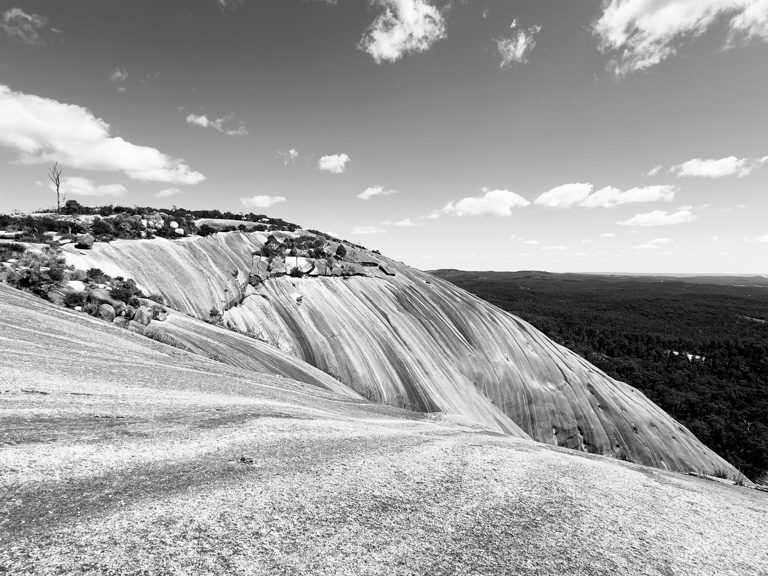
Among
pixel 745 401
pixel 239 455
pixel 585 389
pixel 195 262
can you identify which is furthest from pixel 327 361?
pixel 745 401

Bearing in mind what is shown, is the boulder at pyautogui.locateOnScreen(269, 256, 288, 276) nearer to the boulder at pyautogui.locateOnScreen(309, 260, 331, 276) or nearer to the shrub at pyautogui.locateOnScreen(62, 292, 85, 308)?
the boulder at pyautogui.locateOnScreen(309, 260, 331, 276)

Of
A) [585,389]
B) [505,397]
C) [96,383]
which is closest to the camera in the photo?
[96,383]

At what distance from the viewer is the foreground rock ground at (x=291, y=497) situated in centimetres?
341

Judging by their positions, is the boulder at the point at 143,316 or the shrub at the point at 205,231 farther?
the shrub at the point at 205,231

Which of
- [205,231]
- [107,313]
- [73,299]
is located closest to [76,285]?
[73,299]

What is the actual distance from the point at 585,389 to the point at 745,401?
94936 mm

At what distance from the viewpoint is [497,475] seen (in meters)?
6.16

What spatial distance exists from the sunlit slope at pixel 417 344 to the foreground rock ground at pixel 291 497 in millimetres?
13393

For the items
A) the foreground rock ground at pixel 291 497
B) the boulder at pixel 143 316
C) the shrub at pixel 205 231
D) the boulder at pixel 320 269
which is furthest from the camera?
the boulder at pixel 320 269

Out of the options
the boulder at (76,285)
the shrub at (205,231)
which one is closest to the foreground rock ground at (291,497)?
the boulder at (76,285)

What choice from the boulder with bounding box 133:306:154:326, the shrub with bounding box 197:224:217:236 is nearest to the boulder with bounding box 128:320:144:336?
the boulder with bounding box 133:306:154:326

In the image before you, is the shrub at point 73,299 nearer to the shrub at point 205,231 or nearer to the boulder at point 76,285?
the boulder at point 76,285

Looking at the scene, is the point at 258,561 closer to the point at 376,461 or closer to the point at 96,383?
the point at 376,461

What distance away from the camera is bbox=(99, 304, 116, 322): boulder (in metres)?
12.8
